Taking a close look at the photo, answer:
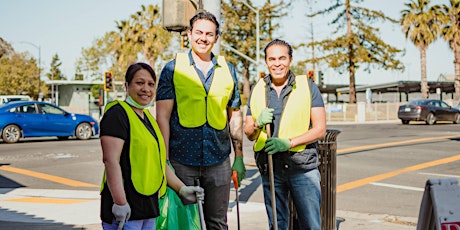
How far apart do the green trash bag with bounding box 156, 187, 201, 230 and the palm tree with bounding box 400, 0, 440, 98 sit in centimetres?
4562

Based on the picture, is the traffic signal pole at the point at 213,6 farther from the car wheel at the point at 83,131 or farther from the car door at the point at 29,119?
the car wheel at the point at 83,131

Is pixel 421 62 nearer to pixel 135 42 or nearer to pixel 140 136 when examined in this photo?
pixel 135 42

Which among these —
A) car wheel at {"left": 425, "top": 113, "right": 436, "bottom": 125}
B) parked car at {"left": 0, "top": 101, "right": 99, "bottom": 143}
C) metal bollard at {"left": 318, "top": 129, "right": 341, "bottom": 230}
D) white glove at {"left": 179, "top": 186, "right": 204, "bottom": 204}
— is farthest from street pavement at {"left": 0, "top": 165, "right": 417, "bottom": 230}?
car wheel at {"left": 425, "top": 113, "right": 436, "bottom": 125}

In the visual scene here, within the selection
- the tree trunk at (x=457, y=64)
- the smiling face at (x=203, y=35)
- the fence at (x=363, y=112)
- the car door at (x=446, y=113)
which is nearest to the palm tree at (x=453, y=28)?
the tree trunk at (x=457, y=64)

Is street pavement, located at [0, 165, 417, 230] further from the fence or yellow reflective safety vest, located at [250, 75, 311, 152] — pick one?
the fence

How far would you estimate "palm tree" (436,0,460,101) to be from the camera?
4547 cm

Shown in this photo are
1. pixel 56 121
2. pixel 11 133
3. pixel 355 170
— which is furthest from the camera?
pixel 56 121

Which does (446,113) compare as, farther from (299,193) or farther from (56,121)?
(299,193)

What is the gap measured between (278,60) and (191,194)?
130 centimetres

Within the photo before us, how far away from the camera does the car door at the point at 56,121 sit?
20047 mm

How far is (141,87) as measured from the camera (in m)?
3.34

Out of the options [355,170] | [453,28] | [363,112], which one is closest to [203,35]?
[355,170]

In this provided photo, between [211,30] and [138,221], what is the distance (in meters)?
1.40

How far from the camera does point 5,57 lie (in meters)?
69.4
